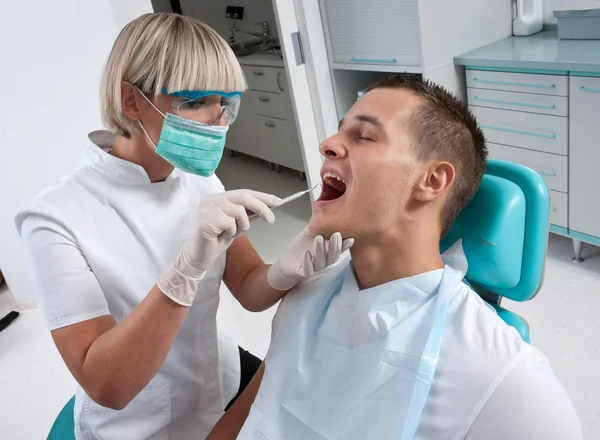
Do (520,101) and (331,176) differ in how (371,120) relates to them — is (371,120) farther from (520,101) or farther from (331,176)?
(520,101)

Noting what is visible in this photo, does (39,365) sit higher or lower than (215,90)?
lower

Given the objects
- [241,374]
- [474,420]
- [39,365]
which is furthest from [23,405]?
[474,420]

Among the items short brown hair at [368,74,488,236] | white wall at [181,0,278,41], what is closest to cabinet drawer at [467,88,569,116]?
short brown hair at [368,74,488,236]

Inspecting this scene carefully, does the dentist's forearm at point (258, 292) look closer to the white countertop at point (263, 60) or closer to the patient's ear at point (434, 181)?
the patient's ear at point (434, 181)

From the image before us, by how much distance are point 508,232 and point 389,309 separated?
0.27 metres

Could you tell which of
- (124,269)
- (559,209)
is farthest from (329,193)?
(559,209)

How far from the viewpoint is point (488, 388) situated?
0.84m

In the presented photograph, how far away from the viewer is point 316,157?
302 centimetres

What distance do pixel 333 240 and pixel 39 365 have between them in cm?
217

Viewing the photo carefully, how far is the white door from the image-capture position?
8.90ft

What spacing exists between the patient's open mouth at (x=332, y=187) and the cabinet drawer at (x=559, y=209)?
1.66 m

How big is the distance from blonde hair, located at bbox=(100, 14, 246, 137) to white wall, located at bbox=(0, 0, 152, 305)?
1496 millimetres

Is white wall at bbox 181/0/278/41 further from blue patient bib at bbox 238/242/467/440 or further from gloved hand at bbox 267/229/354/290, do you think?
blue patient bib at bbox 238/242/467/440

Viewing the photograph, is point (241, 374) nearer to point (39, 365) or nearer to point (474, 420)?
point (474, 420)
